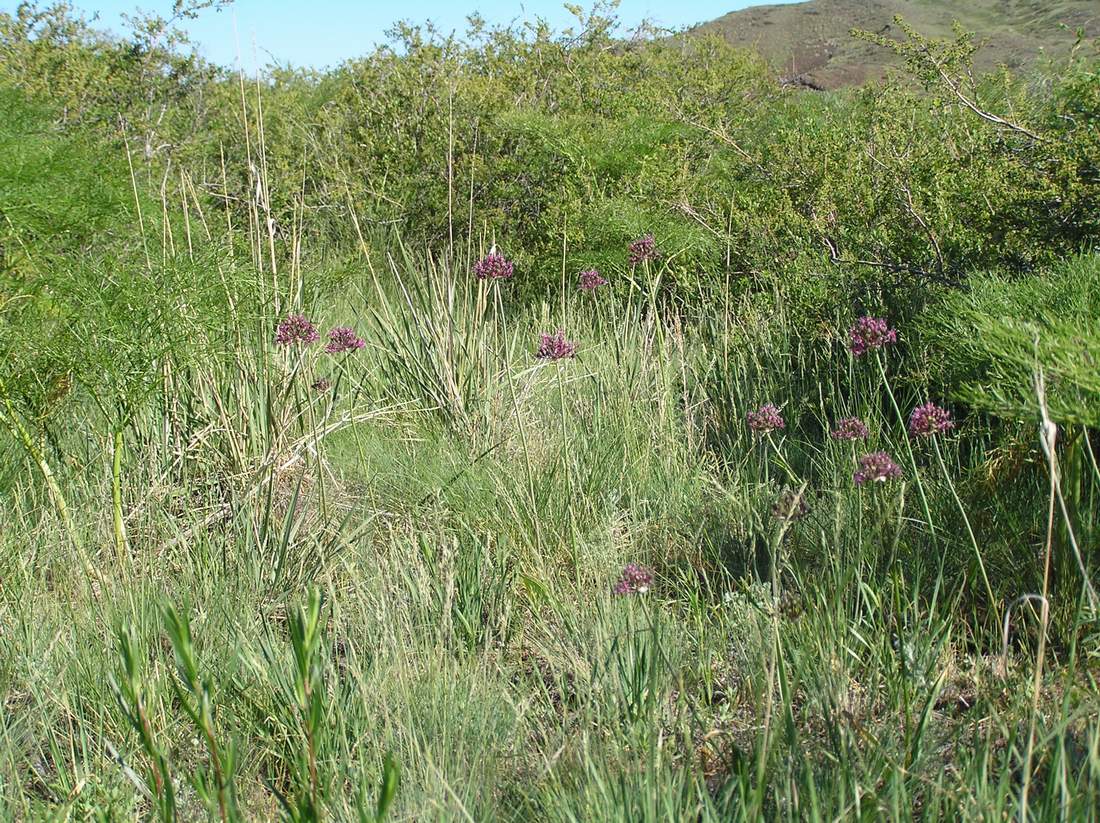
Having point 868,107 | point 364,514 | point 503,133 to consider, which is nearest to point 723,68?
point 503,133

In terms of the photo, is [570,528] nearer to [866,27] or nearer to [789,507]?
[789,507]

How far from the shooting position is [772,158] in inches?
209

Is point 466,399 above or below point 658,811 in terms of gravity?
above

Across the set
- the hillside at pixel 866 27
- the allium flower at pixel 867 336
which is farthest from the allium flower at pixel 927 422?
the hillside at pixel 866 27

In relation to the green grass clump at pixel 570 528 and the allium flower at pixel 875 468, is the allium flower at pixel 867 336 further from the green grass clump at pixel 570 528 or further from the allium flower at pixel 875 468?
the allium flower at pixel 875 468

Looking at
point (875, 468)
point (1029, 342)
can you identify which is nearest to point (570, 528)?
point (875, 468)

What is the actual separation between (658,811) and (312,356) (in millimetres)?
2687

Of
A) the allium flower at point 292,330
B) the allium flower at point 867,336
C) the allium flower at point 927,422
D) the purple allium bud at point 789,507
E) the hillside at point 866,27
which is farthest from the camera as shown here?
the hillside at point 866,27

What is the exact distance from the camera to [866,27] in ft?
92.9

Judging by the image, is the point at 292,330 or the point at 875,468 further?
the point at 292,330

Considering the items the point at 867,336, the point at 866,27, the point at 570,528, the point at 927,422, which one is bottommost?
the point at 570,528

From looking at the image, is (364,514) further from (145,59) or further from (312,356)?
(145,59)

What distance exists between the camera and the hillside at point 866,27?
23047 millimetres

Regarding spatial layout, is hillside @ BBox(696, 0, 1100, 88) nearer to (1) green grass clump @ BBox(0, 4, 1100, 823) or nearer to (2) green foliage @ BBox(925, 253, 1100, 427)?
(1) green grass clump @ BBox(0, 4, 1100, 823)
